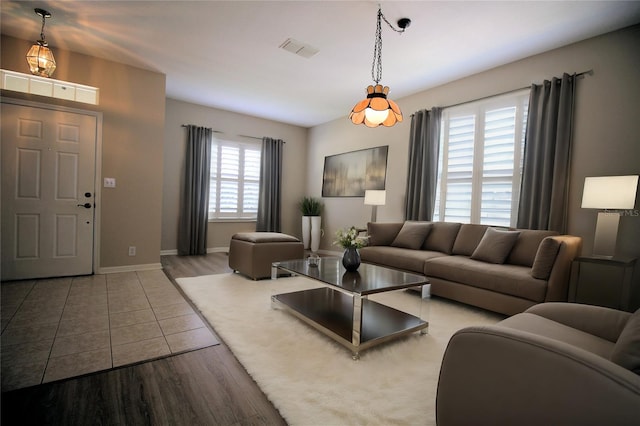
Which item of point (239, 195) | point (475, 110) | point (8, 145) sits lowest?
point (239, 195)

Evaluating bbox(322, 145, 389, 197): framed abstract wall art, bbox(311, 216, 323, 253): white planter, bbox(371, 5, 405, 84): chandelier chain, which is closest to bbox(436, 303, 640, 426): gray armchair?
bbox(371, 5, 405, 84): chandelier chain

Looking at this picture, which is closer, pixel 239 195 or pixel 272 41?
pixel 272 41

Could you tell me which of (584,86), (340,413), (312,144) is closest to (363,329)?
(340,413)

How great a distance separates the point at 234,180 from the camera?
626cm

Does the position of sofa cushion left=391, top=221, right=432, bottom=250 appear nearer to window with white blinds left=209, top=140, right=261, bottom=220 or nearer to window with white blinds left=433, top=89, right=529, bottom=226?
window with white blinds left=433, top=89, right=529, bottom=226

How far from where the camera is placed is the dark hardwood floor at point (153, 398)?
137cm

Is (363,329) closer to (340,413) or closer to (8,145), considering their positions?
(340,413)

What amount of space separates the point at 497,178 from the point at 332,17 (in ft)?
8.81

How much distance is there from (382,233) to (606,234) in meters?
2.30

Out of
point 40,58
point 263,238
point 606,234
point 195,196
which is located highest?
point 40,58

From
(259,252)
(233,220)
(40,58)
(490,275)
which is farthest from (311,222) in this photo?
(40,58)

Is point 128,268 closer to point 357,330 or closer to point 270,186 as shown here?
point 270,186

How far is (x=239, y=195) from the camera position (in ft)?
20.8

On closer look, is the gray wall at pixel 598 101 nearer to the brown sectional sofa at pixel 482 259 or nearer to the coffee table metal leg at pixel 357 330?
the brown sectional sofa at pixel 482 259
